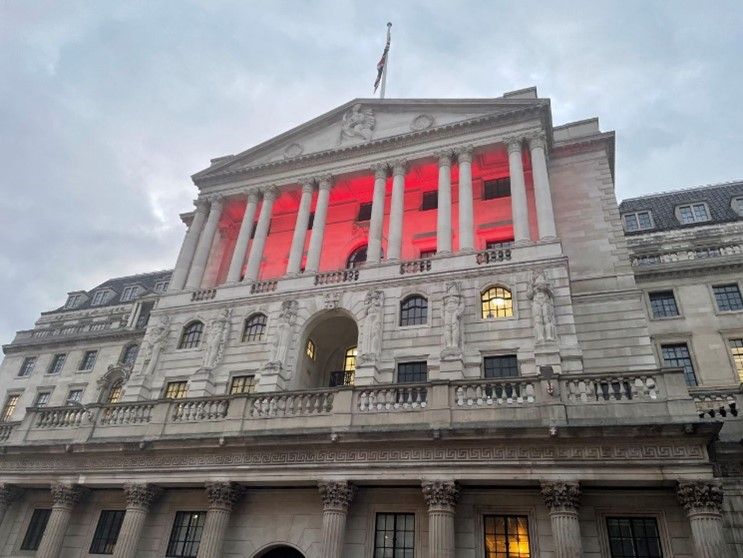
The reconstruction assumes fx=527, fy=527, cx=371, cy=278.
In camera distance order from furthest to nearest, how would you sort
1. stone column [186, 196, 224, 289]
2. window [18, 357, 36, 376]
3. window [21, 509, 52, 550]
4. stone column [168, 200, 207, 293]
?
window [18, 357, 36, 376] → stone column [168, 200, 207, 293] → stone column [186, 196, 224, 289] → window [21, 509, 52, 550]

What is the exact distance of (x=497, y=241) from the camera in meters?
30.0

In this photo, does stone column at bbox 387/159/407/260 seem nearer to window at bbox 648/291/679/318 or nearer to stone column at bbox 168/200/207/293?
stone column at bbox 168/200/207/293

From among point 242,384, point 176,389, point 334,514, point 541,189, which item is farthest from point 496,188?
point 176,389

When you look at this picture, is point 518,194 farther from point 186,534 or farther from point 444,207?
point 186,534

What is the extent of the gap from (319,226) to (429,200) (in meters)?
7.34

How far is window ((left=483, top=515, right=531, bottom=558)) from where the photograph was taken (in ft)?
57.0

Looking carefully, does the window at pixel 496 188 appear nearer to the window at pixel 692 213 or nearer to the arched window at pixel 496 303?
the arched window at pixel 496 303

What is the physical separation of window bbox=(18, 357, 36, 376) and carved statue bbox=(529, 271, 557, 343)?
45.4 m

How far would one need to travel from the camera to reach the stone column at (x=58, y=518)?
21.4 meters

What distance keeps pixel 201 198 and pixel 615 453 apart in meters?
29.3

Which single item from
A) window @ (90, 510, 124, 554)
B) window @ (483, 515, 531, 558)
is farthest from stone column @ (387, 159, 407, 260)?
window @ (90, 510, 124, 554)

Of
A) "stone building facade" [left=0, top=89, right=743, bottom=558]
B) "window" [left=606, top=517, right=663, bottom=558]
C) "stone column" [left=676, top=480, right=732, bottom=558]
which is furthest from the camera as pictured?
"stone building facade" [left=0, top=89, right=743, bottom=558]

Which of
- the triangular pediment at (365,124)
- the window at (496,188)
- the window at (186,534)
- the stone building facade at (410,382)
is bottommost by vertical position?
the window at (186,534)

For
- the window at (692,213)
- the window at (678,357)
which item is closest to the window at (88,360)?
the window at (678,357)
